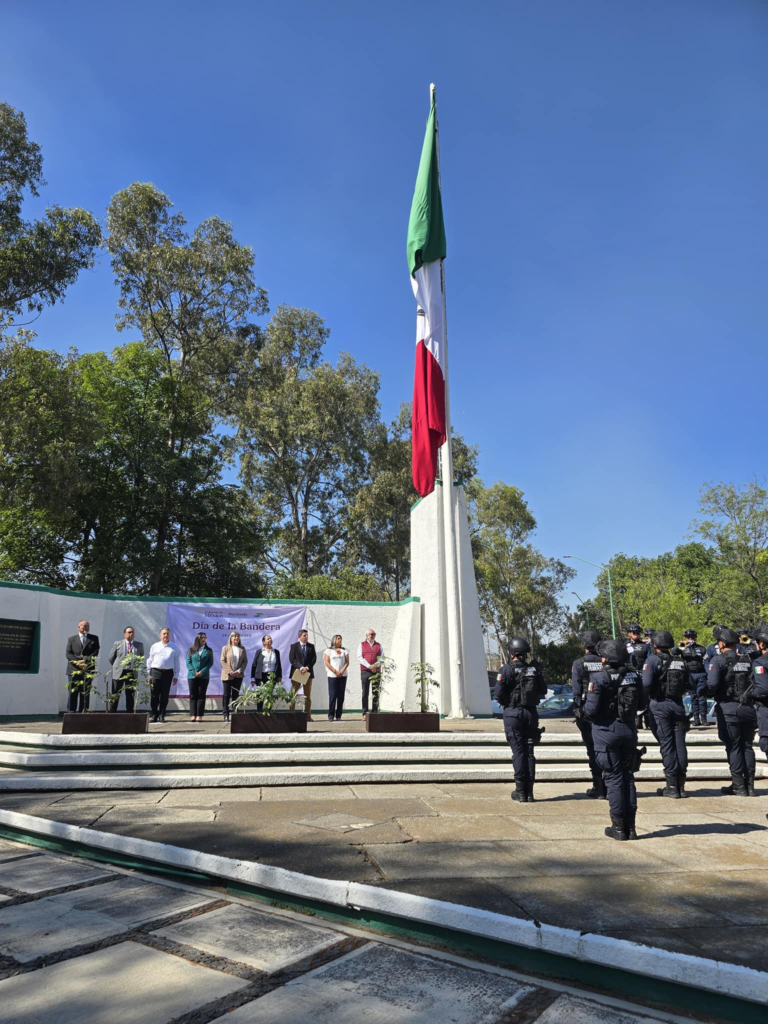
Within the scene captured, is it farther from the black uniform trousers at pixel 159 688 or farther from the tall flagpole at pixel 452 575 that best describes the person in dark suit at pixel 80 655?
the tall flagpole at pixel 452 575

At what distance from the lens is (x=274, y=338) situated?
3691 centimetres

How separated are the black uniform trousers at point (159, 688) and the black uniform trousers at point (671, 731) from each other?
7789 millimetres

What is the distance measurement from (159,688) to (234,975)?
9.34m

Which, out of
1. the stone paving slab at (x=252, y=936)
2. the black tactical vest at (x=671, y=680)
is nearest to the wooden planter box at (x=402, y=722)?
the black tactical vest at (x=671, y=680)

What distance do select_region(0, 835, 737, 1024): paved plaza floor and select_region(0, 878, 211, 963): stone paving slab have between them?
1 centimetres

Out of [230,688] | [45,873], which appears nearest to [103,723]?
[230,688]

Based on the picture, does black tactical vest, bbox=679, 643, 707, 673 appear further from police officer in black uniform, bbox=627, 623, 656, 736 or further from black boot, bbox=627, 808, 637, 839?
black boot, bbox=627, 808, 637, 839

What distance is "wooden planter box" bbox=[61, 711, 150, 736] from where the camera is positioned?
9086mm

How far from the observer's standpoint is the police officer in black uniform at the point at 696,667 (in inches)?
398

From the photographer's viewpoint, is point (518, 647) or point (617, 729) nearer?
point (617, 729)

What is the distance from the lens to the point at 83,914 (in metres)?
3.65

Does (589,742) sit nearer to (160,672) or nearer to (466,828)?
(466,828)

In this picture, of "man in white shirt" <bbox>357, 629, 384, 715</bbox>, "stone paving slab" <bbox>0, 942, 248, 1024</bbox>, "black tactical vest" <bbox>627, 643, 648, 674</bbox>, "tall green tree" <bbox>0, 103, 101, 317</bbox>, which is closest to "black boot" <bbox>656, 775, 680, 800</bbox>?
"black tactical vest" <bbox>627, 643, 648, 674</bbox>

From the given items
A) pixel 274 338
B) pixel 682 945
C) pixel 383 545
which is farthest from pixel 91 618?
pixel 274 338
